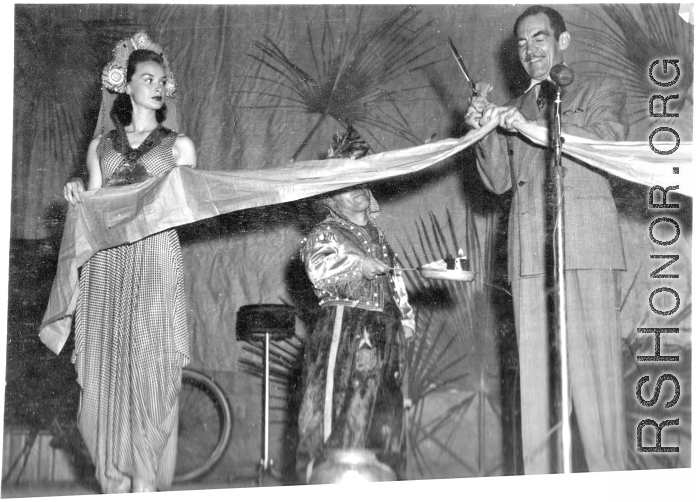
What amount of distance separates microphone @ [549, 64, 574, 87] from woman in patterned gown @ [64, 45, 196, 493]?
5.17ft

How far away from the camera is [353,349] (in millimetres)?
5258

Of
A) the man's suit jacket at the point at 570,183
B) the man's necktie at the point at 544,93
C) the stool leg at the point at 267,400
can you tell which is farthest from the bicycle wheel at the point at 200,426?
the man's necktie at the point at 544,93

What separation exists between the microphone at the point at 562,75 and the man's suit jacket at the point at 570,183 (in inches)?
13.0

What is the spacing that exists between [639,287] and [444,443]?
1.07 m

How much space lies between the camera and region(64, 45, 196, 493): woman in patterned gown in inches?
206

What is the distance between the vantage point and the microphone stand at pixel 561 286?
17.5 feet

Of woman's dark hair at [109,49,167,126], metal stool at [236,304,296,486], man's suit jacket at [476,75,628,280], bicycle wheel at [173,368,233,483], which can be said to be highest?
woman's dark hair at [109,49,167,126]

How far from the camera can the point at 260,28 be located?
5648 mm

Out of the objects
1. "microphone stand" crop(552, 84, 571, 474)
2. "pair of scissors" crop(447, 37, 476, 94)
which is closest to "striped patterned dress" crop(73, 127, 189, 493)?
"pair of scissors" crop(447, 37, 476, 94)

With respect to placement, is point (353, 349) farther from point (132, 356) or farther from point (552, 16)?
point (552, 16)

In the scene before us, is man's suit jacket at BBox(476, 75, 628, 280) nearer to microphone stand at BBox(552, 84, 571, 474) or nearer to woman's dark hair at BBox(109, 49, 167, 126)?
microphone stand at BBox(552, 84, 571, 474)

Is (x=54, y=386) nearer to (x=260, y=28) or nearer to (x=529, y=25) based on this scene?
(x=260, y=28)

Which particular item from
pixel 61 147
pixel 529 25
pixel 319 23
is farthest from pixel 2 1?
pixel 529 25

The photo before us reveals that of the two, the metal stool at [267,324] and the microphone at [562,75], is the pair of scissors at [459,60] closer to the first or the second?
the microphone at [562,75]
